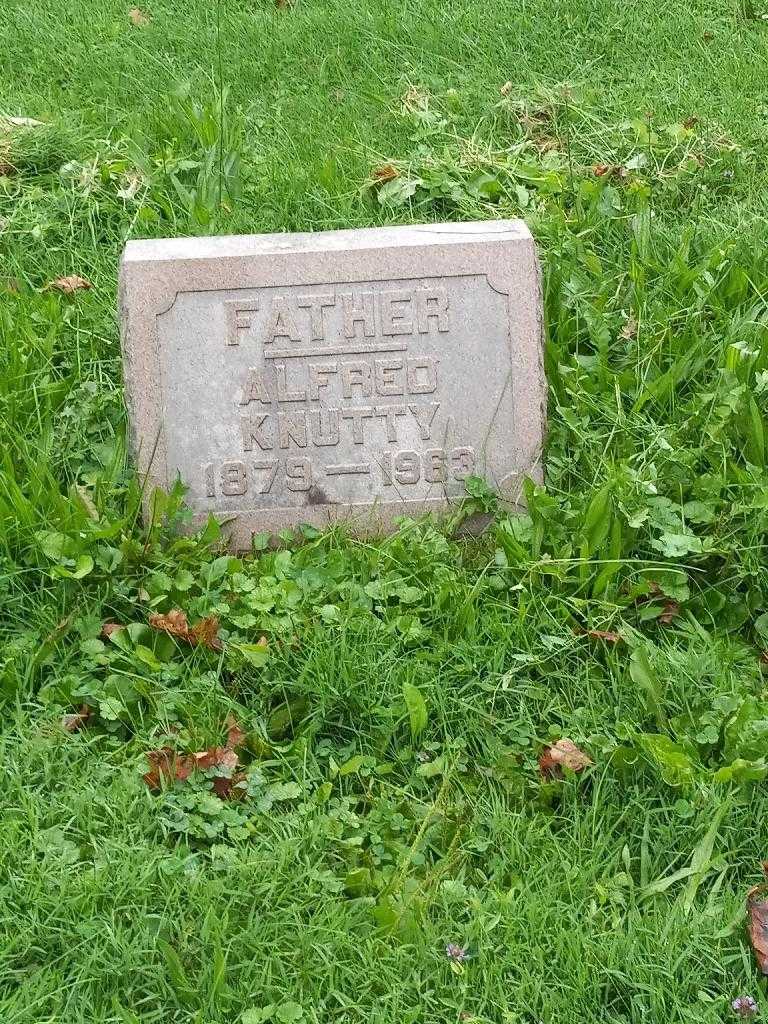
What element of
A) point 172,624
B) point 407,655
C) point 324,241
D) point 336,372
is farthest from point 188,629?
point 324,241

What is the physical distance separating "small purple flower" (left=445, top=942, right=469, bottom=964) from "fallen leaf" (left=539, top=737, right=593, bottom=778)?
1.61 feet

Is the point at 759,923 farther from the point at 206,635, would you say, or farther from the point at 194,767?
the point at 206,635

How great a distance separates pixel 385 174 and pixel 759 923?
296 cm

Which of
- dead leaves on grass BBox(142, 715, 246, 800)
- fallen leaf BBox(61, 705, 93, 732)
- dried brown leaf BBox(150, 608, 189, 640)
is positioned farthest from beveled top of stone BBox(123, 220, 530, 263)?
dead leaves on grass BBox(142, 715, 246, 800)

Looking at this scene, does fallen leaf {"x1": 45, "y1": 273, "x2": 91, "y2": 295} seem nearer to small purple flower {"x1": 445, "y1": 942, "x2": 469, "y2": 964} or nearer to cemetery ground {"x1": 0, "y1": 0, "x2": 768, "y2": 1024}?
cemetery ground {"x1": 0, "y1": 0, "x2": 768, "y2": 1024}

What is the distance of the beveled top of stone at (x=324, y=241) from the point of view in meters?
3.10

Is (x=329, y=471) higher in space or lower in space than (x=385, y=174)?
lower

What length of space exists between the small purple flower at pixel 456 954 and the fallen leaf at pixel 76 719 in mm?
976

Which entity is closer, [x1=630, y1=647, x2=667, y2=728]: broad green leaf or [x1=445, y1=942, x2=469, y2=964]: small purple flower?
[x1=445, y1=942, x2=469, y2=964]: small purple flower

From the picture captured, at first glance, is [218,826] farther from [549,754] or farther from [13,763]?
[549,754]

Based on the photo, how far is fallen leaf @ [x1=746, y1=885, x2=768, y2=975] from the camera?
2121 millimetres

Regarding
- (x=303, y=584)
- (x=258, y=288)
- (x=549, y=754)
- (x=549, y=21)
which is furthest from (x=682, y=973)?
(x=549, y=21)

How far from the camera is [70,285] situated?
3.77 m

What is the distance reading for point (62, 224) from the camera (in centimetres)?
404
